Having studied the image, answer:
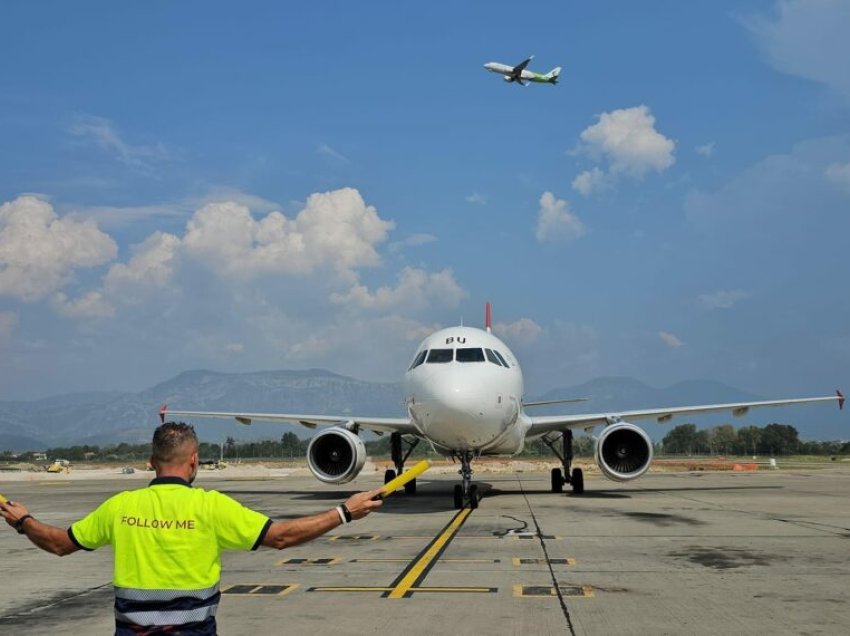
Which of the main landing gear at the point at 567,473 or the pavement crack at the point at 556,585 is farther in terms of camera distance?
the main landing gear at the point at 567,473

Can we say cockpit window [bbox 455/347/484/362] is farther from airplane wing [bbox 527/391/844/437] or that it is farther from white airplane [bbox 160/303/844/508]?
airplane wing [bbox 527/391/844/437]

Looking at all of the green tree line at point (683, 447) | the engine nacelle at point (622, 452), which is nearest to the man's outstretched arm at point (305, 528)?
the engine nacelle at point (622, 452)

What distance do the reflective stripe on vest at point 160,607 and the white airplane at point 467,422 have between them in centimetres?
1284

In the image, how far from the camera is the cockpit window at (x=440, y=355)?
57.5 ft

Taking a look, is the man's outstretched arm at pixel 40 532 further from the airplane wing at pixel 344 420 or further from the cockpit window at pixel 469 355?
the airplane wing at pixel 344 420

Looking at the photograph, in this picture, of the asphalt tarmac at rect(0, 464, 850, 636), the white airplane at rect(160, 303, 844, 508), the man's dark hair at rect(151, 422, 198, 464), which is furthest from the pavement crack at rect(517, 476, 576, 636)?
the man's dark hair at rect(151, 422, 198, 464)

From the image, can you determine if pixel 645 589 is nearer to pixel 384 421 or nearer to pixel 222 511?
pixel 222 511

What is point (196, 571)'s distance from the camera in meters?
3.50

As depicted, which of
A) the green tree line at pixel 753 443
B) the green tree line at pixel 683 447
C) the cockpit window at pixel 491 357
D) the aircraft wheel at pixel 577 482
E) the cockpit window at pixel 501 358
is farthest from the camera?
the green tree line at pixel 683 447

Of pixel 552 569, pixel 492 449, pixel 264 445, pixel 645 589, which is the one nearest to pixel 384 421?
pixel 492 449

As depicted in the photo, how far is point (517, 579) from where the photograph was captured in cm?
889

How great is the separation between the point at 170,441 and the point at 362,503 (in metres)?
0.92

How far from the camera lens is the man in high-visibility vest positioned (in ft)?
11.4

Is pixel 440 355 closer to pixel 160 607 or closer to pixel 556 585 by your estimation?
pixel 556 585
